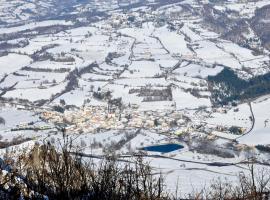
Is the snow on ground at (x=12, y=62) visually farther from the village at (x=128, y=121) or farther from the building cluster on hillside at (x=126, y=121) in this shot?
the building cluster on hillside at (x=126, y=121)

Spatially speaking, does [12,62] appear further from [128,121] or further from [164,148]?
[164,148]

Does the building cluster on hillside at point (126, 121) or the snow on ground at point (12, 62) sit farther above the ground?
the building cluster on hillside at point (126, 121)

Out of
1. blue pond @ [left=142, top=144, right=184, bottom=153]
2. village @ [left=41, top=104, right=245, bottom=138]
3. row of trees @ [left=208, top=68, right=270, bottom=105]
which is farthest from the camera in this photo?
row of trees @ [left=208, top=68, right=270, bottom=105]

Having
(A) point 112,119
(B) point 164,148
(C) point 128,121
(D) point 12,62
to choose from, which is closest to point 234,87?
(C) point 128,121

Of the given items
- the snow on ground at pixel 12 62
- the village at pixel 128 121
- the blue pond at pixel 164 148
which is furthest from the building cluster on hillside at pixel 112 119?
the snow on ground at pixel 12 62

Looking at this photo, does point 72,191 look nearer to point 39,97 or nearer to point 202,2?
point 39,97

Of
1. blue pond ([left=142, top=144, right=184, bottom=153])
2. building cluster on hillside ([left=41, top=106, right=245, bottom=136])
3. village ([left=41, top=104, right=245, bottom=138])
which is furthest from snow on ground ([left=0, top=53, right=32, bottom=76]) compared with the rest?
blue pond ([left=142, top=144, right=184, bottom=153])

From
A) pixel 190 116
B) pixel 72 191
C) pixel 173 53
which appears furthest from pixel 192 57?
pixel 72 191

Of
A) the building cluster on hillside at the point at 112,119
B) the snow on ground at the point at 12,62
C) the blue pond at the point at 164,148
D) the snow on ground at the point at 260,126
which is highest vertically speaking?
the blue pond at the point at 164,148

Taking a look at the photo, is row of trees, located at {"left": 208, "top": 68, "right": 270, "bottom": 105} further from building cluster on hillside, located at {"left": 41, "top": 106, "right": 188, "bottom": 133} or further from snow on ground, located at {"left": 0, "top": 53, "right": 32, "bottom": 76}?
snow on ground, located at {"left": 0, "top": 53, "right": 32, "bottom": 76}

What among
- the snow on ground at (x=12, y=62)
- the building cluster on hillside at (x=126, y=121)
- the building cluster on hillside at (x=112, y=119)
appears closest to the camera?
the building cluster on hillside at (x=126, y=121)

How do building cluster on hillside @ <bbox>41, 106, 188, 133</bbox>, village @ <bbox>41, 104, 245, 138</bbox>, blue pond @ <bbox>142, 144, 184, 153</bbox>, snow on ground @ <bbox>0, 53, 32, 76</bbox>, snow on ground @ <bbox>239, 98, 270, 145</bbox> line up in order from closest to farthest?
blue pond @ <bbox>142, 144, 184, 153</bbox>, snow on ground @ <bbox>239, 98, 270, 145</bbox>, village @ <bbox>41, 104, 245, 138</bbox>, building cluster on hillside @ <bbox>41, 106, 188, 133</bbox>, snow on ground @ <bbox>0, 53, 32, 76</bbox>
